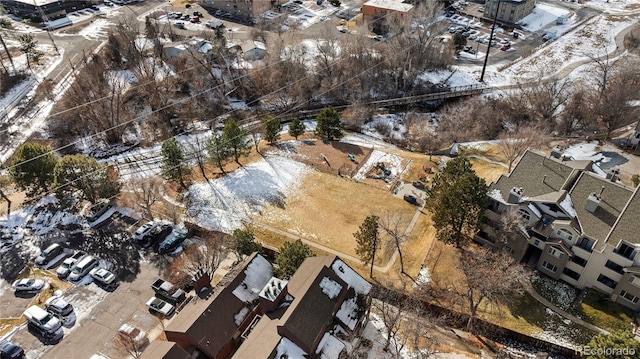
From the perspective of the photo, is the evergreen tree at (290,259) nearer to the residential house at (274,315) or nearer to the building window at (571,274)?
the residential house at (274,315)

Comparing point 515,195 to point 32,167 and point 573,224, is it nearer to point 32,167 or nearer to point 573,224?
point 573,224

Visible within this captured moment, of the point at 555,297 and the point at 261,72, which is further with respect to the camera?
the point at 261,72

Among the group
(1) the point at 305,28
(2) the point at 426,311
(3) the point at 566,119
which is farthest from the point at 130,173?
(3) the point at 566,119

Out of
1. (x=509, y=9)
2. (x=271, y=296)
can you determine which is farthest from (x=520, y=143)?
(x=509, y=9)

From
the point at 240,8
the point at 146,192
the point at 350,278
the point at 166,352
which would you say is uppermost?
the point at 166,352

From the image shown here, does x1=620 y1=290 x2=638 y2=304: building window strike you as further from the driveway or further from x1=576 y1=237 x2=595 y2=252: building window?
the driveway

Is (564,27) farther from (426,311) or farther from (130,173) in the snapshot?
(130,173)
